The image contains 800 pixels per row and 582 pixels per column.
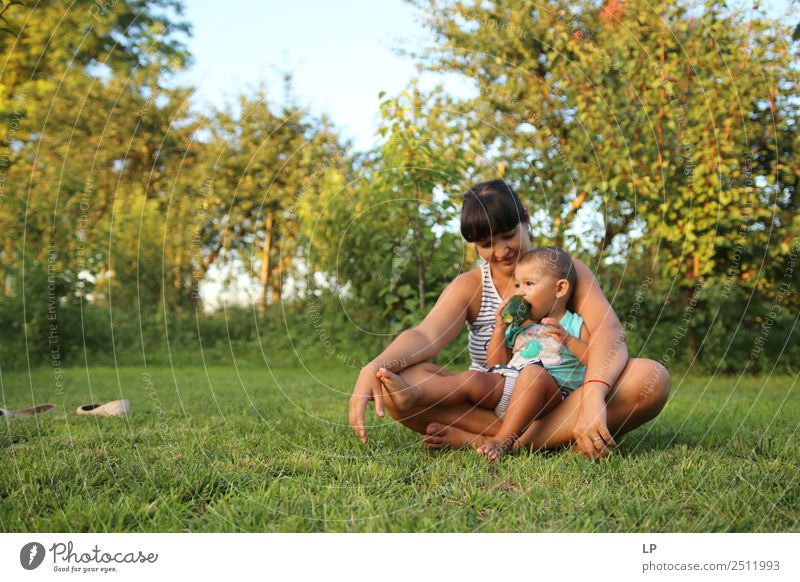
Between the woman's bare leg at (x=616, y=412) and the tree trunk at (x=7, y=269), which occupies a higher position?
the tree trunk at (x=7, y=269)

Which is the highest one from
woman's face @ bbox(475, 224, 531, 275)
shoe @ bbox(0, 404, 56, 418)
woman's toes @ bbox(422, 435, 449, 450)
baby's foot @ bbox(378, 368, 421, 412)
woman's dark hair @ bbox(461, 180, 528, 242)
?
woman's dark hair @ bbox(461, 180, 528, 242)

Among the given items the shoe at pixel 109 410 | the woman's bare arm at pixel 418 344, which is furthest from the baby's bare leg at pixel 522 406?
the shoe at pixel 109 410

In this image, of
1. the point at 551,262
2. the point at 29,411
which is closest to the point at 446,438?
the point at 551,262

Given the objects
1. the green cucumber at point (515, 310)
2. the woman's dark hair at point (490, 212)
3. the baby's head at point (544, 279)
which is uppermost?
the woman's dark hair at point (490, 212)

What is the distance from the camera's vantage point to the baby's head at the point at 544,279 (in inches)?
120

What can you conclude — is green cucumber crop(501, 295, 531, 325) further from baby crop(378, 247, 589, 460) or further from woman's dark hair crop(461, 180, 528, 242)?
woman's dark hair crop(461, 180, 528, 242)

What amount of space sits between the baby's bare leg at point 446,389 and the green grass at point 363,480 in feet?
0.77

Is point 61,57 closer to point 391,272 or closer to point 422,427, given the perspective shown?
point 391,272

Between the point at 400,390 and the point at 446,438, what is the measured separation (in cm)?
45

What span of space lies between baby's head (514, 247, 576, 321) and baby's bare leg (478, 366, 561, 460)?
0.36m

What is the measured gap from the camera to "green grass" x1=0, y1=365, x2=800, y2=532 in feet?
6.95
